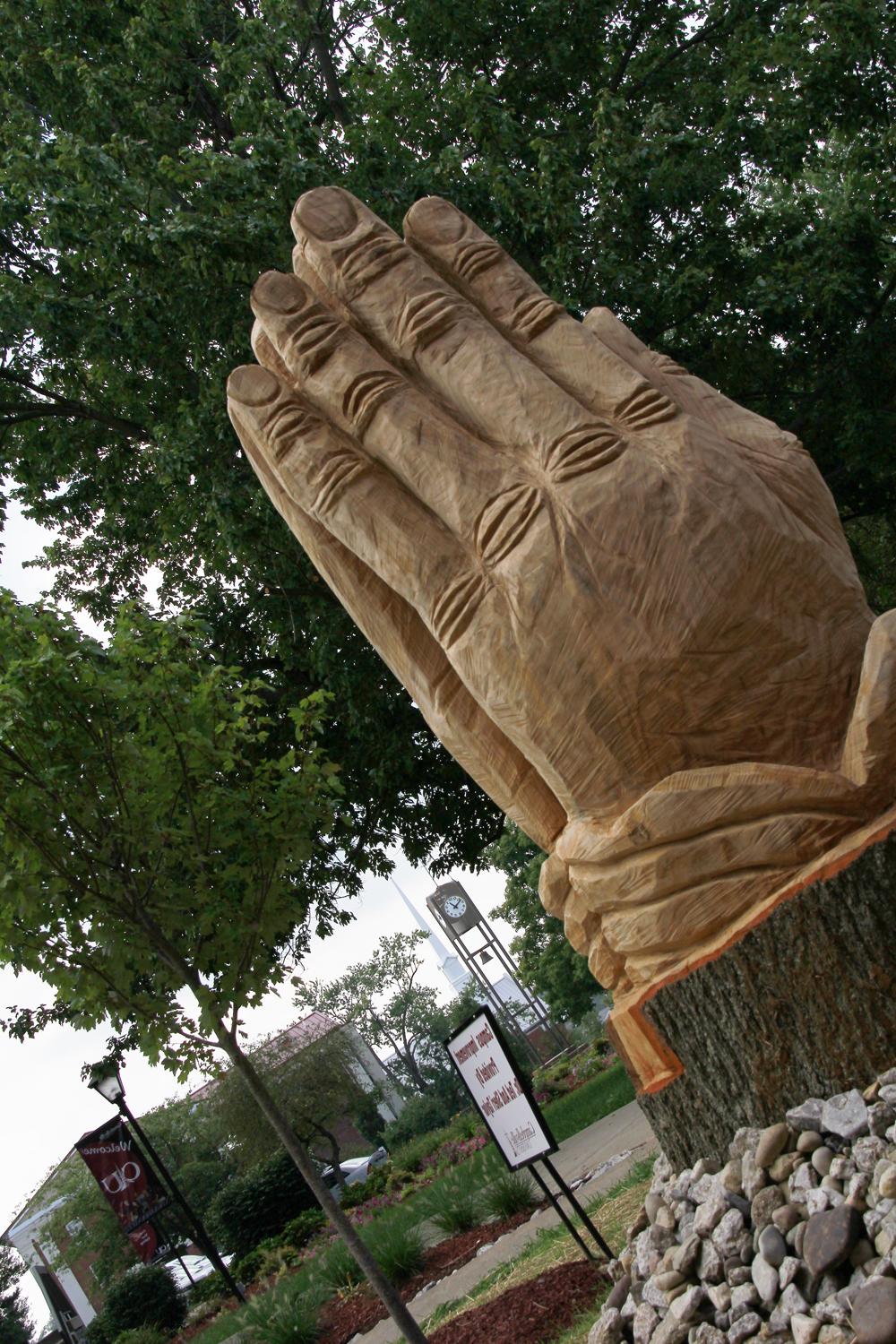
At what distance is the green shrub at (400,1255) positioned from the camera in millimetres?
7516

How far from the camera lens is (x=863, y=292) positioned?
327 inches

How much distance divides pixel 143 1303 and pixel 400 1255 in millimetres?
7929

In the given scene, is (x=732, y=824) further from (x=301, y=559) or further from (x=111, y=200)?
(x=111, y=200)

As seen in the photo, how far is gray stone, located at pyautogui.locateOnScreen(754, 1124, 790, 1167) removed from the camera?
2.82 meters

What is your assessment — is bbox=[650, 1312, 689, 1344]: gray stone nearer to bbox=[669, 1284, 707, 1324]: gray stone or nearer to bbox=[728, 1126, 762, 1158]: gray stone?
bbox=[669, 1284, 707, 1324]: gray stone

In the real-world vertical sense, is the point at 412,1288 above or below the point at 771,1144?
below

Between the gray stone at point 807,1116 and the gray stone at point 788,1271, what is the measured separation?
0.35 metres

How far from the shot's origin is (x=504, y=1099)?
5.52 metres

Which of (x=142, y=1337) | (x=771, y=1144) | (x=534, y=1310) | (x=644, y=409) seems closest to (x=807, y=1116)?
(x=771, y=1144)

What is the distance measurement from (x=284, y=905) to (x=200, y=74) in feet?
26.1

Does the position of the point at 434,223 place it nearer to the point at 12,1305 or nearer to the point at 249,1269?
the point at 249,1269

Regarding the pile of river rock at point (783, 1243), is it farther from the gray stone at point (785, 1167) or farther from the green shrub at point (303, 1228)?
the green shrub at point (303, 1228)

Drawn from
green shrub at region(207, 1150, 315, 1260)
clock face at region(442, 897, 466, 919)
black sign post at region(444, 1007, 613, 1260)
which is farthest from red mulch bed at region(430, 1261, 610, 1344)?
clock face at region(442, 897, 466, 919)

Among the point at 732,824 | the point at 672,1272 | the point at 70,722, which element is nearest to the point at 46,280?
the point at 70,722
